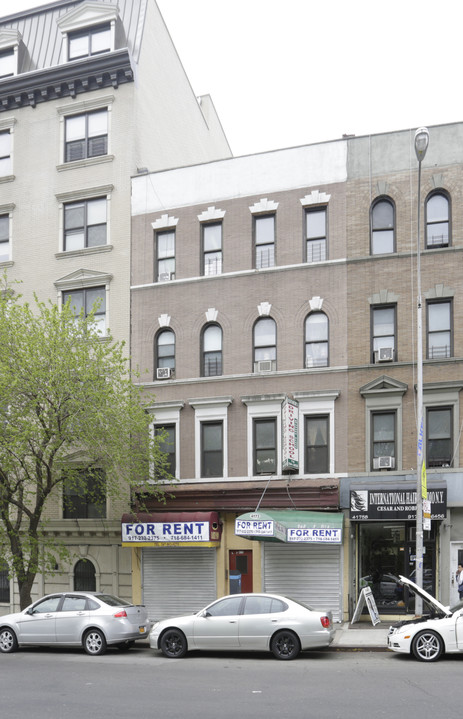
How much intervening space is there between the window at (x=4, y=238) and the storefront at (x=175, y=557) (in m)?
11.0

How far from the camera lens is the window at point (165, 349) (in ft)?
90.4

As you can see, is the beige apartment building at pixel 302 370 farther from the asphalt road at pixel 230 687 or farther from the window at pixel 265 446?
the asphalt road at pixel 230 687

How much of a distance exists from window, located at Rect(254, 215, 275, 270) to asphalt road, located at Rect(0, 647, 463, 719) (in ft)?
42.2

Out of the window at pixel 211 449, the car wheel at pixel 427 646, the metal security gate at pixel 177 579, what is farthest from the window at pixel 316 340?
the car wheel at pixel 427 646

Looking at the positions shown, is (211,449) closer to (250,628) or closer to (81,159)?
(250,628)

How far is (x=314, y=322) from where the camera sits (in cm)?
2580

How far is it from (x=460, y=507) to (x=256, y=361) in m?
7.51

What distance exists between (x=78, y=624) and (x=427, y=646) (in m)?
7.70

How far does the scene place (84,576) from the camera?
90.8 feet

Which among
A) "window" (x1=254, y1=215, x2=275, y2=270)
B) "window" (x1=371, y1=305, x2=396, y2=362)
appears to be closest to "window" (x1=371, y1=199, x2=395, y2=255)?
"window" (x1=371, y1=305, x2=396, y2=362)

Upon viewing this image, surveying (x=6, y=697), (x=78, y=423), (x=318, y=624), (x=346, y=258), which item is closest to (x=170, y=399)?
(x=78, y=423)

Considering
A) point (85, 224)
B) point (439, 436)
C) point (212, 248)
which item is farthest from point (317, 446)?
point (85, 224)

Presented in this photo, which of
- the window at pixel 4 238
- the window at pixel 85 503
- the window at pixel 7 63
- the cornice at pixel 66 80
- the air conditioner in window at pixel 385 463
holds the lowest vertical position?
the window at pixel 85 503

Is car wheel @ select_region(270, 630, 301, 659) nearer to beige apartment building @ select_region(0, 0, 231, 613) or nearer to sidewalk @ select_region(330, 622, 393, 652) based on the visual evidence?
sidewalk @ select_region(330, 622, 393, 652)
